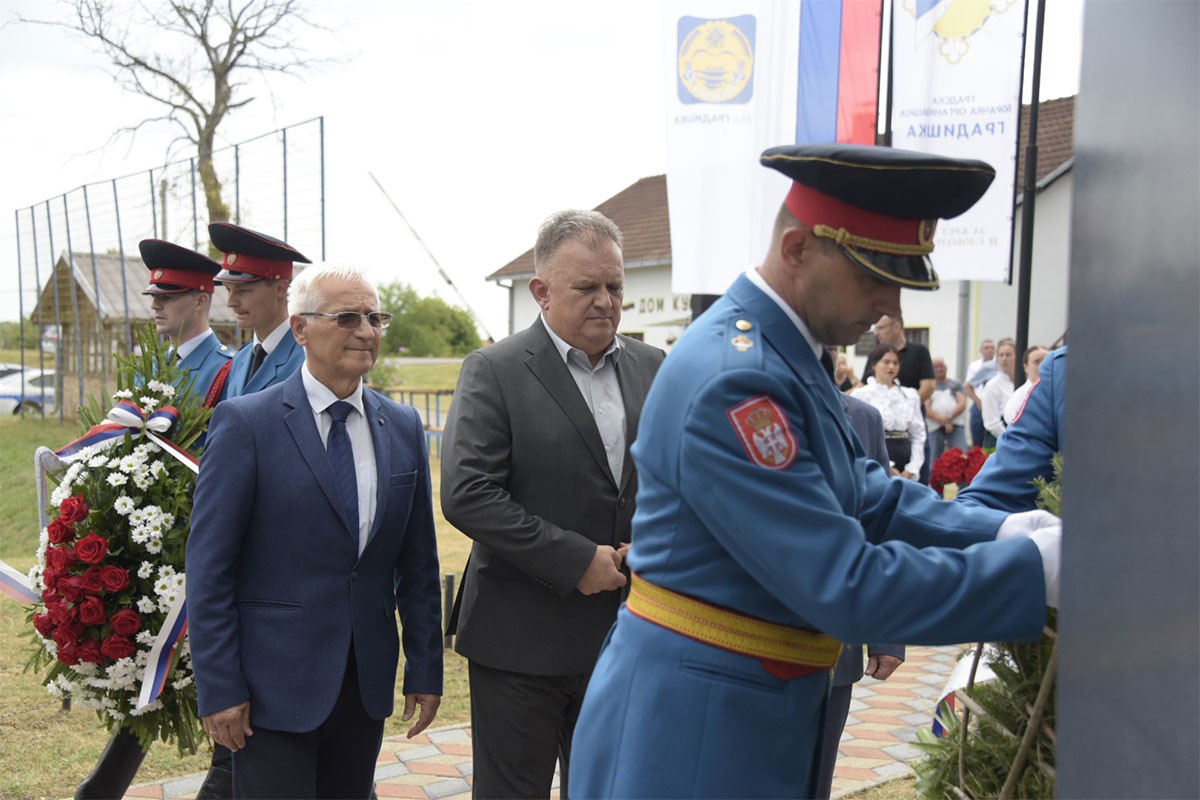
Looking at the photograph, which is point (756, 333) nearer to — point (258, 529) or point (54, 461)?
point (258, 529)

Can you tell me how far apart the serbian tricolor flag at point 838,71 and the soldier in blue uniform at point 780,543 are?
6986mm

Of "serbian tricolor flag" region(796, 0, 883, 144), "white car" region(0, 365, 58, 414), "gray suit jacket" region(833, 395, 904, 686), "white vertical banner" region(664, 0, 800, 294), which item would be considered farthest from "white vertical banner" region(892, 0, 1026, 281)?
"white car" region(0, 365, 58, 414)

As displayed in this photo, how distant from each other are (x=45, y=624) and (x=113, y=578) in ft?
1.04

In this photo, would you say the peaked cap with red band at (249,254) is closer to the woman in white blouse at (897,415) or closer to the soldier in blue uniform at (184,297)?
the soldier in blue uniform at (184,297)

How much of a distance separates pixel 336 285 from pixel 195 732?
1.66m

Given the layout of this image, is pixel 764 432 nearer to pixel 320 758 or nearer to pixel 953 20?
pixel 320 758

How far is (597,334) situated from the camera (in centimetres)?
353

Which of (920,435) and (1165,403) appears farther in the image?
(920,435)

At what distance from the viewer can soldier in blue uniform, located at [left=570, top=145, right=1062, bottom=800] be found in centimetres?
170

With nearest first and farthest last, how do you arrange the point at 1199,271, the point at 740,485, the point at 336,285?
the point at 1199,271 < the point at 740,485 < the point at 336,285

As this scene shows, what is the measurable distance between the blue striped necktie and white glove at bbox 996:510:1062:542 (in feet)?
5.79

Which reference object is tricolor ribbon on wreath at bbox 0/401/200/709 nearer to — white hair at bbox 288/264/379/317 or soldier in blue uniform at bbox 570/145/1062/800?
white hair at bbox 288/264/379/317

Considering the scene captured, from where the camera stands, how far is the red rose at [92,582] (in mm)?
3803

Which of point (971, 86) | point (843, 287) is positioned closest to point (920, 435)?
point (971, 86)
